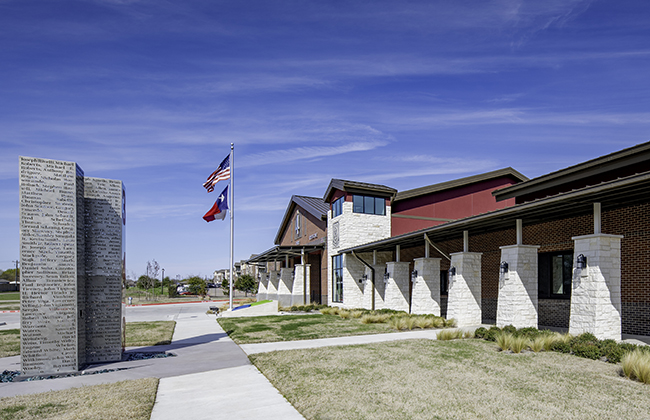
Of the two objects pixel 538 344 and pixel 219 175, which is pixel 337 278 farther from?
pixel 538 344

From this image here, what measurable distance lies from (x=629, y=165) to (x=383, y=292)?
14964 millimetres

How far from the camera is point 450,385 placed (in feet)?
26.7

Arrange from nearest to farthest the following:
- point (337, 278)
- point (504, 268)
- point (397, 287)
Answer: point (504, 268) → point (397, 287) → point (337, 278)

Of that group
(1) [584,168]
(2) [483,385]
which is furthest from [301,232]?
(2) [483,385]

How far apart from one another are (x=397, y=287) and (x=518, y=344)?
1283 centimetres

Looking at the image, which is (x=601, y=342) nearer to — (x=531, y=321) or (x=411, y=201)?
(x=531, y=321)

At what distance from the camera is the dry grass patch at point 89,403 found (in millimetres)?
6758

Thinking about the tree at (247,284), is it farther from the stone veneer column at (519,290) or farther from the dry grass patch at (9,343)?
the stone veneer column at (519,290)

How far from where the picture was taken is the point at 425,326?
17.1 metres

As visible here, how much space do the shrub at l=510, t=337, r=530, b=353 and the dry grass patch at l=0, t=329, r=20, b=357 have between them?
46.6 ft

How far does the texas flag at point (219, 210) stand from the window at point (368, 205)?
8.04 metres

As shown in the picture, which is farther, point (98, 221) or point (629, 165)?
point (629, 165)

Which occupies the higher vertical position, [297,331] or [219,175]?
[219,175]

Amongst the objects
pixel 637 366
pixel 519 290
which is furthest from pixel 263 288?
pixel 637 366
